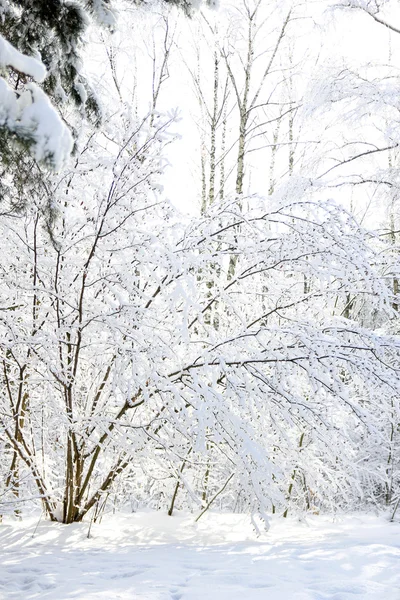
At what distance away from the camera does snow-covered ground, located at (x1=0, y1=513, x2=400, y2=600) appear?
97.5 inches

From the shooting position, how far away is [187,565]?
3.06m

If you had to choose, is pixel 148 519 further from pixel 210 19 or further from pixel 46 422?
pixel 210 19

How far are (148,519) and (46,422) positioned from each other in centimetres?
205

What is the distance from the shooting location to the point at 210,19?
7.67 m

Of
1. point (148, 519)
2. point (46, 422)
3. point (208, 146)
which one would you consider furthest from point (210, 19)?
point (148, 519)

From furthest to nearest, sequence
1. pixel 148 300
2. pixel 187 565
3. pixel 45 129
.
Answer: pixel 148 300 → pixel 187 565 → pixel 45 129

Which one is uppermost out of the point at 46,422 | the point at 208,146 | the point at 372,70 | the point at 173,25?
the point at 173,25

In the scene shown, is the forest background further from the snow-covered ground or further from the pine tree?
the snow-covered ground

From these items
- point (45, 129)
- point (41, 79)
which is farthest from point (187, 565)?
point (41, 79)

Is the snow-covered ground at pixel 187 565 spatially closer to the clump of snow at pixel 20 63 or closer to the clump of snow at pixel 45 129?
the clump of snow at pixel 45 129

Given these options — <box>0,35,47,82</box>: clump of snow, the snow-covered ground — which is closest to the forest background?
<box>0,35,47,82</box>: clump of snow

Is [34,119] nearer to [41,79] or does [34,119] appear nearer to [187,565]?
[41,79]

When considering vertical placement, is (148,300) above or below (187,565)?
above

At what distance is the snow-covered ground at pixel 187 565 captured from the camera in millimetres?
2477
